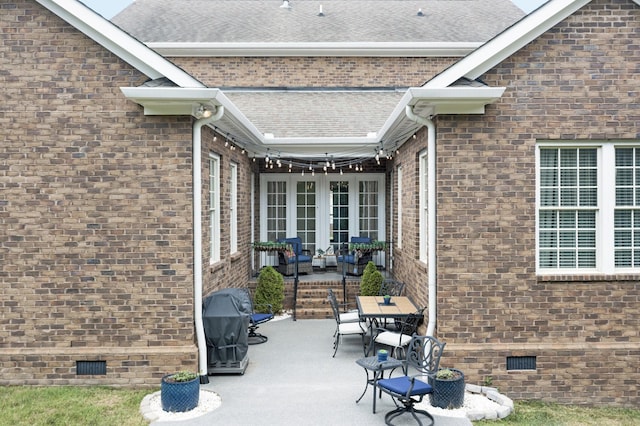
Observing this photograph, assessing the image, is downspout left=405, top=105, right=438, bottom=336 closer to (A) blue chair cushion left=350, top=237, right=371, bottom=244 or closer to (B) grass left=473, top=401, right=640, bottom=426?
(B) grass left=473, top=401, right=640, bottom=426

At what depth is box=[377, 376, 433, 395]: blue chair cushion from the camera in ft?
18.9

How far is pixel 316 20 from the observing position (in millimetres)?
17828

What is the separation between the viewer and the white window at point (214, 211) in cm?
912

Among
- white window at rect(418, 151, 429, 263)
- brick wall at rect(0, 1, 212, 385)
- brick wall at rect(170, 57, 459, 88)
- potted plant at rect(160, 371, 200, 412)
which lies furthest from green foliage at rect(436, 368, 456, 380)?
brick wall at rect(170, 57, 459, 88)

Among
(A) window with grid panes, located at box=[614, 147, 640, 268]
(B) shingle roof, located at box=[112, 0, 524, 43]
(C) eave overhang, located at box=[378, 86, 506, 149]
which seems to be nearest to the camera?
(C) eave overhang, located at box=[378, 86, 506, 149]

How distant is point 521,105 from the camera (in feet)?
23.4

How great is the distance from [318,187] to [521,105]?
7.15 m

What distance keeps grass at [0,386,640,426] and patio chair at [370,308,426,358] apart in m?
1.74

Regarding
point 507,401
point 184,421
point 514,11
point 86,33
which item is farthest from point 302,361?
point 514,11

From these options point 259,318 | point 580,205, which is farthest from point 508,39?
point 259,318

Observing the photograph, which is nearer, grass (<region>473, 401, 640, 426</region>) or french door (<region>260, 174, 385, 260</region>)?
grass (<region>473, 401, 640, 426</region>)

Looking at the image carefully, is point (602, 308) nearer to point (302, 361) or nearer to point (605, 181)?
point (605, 181)

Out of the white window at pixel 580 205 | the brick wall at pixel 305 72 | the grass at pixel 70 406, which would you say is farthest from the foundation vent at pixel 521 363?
the brick wall at pixel 305 72

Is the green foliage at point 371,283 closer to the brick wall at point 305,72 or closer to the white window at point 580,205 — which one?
the white window at point 580,205
